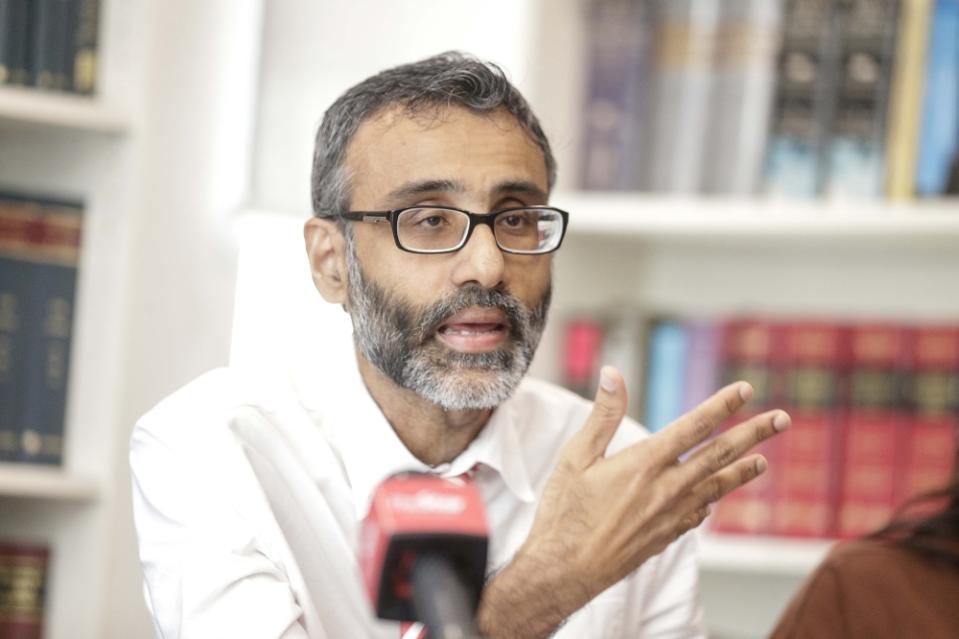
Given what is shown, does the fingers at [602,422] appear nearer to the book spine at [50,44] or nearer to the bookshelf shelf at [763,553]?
the bookshelf shelf at [763,553]

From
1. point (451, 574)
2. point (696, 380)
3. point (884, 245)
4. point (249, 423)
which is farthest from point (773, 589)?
point (451, 574)

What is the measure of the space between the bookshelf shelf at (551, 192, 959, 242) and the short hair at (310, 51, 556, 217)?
546 millimetres

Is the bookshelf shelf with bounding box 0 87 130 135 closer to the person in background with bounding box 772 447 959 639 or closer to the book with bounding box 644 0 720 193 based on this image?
the book with bounding box 644 0 720 193

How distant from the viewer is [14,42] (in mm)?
1689

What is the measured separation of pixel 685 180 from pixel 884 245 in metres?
0.33

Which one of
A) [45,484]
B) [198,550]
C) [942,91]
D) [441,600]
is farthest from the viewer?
[942,91]

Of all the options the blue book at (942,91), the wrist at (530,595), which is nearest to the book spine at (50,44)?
the wrist at (530,595)

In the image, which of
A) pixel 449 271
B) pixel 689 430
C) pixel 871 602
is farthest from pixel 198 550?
pixel 871 602

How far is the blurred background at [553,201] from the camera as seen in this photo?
174 centimetres

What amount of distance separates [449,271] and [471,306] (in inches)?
1.5

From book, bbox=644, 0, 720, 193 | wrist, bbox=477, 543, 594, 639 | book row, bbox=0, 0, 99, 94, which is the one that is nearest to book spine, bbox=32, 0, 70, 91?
book row, bbox=0, 0, 99, 94

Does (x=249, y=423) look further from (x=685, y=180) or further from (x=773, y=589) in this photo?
(x=773, y=589)

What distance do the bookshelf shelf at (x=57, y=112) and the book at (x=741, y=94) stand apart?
84cm

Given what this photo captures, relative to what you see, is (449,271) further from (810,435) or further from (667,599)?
(810,435)
